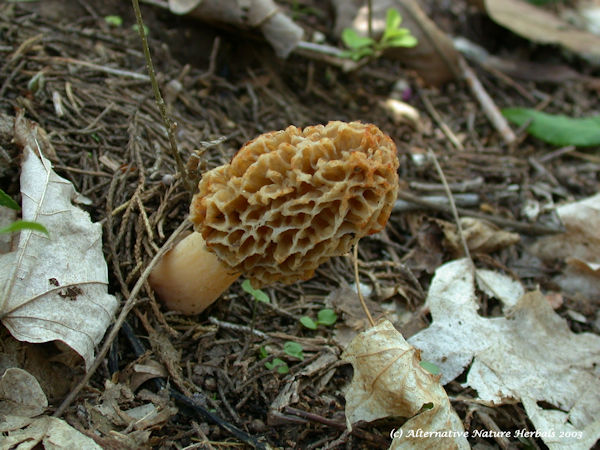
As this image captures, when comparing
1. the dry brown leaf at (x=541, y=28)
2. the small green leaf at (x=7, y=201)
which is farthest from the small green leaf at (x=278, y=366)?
the dry brown leaf at (x=541, y=28)

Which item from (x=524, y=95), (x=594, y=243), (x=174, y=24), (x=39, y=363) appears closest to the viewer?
(x=39, y=363)

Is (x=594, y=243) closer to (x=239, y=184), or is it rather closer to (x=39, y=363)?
(x=239, y=184)

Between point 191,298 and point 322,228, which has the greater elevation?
point 322,228

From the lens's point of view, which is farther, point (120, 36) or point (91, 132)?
point (120, 36)

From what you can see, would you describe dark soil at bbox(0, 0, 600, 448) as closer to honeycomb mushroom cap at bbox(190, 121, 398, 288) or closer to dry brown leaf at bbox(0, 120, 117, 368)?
dry brown leaf at bbox(0, 120, 117, 368)

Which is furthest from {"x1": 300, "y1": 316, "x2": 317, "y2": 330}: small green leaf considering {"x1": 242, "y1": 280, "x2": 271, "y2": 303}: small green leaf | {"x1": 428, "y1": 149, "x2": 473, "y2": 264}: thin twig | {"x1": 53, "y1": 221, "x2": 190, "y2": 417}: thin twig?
{"x1": 428, "y1": 149, "x2": 473, "y2": 264}: thin twig

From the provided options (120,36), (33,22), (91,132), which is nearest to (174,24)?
(120,36)
